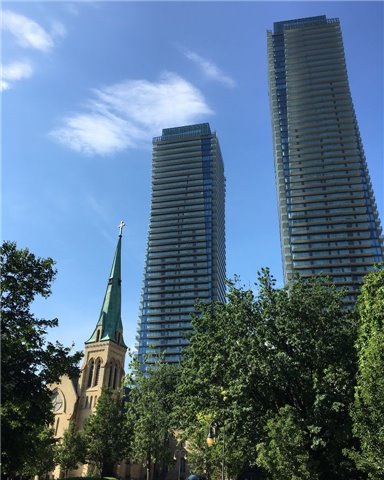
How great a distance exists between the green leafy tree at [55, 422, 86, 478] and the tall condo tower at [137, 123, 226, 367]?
66.0 metres

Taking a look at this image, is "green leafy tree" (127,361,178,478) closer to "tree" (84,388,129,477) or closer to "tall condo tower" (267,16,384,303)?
"tree" (84,388,129,477)

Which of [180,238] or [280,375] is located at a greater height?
[180,238]

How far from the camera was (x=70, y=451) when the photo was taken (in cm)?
5400

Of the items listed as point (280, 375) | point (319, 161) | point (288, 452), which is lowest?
point (288, 452)

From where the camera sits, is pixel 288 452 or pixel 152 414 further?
pixel 152 414

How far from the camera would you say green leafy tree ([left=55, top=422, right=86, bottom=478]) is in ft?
175

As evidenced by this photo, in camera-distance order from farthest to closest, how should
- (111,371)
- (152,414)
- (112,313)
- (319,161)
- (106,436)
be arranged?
1. (319,161)
2. (112,313)
3. (111,371)
4. (106,436)
5. (152,414)

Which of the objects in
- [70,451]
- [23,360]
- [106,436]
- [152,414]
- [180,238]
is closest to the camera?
[23,360]

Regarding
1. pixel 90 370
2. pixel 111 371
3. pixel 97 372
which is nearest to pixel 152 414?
pixel 97 372

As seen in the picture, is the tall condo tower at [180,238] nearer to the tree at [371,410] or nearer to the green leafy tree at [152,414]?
the green leafy tree at [152,414]

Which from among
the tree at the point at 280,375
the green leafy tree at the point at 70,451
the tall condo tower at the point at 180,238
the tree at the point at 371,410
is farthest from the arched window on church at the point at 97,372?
the tree at the point at 371,410

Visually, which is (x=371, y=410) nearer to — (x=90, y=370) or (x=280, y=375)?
(x=280, y=375)

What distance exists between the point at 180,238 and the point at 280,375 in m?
117

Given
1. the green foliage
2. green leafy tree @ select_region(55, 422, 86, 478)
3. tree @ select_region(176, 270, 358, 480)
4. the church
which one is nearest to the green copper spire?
the church
